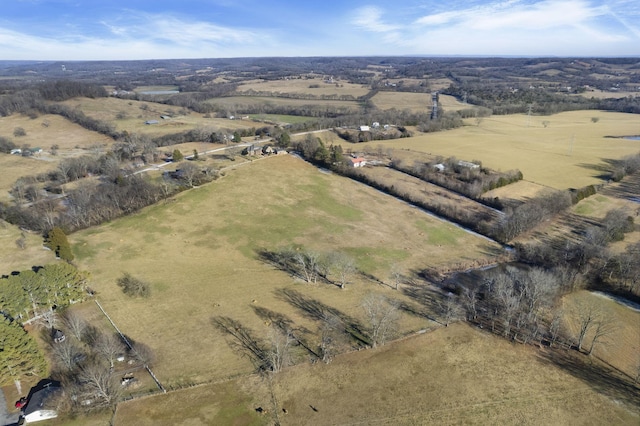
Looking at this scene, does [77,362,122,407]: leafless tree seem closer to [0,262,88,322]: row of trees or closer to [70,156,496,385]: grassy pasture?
[70,156,496,385]: grassy pasture

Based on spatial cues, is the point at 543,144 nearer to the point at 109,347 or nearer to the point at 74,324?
the point at 109,347

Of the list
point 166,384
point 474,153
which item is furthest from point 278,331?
point 474,153

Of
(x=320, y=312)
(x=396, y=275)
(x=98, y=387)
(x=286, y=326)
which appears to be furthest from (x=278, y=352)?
(x=396, y=275)

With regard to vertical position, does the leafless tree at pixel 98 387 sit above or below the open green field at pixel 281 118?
below

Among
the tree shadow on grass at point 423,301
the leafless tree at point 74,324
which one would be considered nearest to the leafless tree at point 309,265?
the tree shadow on grass at point 423,301

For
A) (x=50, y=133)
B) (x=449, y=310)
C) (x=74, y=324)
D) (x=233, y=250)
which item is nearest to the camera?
(x=74, y=324)

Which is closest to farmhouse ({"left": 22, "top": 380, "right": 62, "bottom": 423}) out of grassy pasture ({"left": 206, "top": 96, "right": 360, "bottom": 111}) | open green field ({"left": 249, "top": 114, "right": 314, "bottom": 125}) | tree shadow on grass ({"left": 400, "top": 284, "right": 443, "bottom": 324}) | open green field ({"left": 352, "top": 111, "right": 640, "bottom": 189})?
tree shadow on grass ({"left": 400, "top": 284, "right": 443, "bottom": 324})

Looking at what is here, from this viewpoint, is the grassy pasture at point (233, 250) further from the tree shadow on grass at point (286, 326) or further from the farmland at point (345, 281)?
the tree shadow on grass at point (286, 326)
